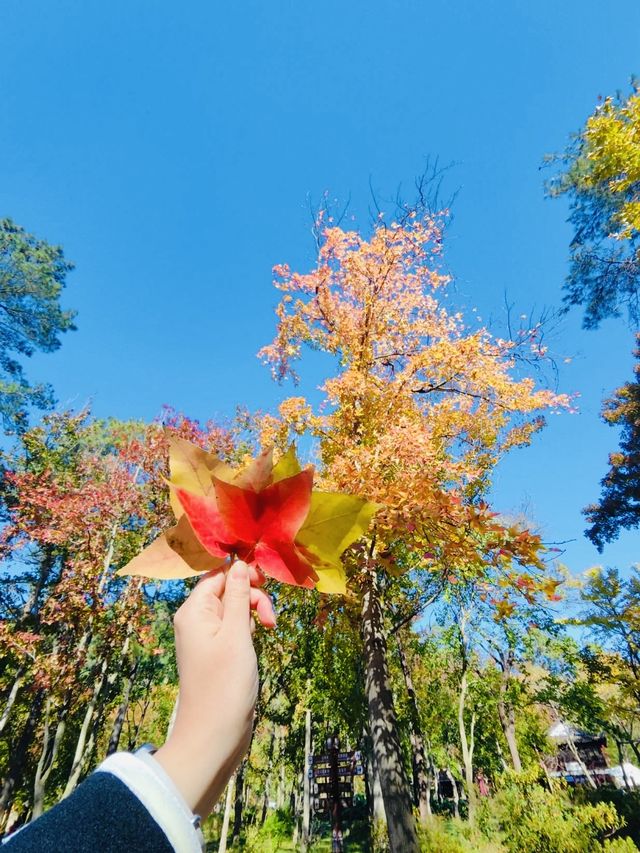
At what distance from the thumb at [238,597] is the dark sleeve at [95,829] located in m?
0.35

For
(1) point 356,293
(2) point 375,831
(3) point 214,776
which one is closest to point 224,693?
(3) point 214,776

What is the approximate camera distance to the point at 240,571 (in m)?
0.96

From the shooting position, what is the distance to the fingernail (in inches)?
37.5

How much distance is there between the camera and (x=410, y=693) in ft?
52.5

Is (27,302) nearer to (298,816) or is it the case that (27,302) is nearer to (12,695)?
(12,695)

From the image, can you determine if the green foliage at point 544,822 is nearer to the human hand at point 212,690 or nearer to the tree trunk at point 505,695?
the tree trunk at point 505,695

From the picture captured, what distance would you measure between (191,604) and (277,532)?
257 mm

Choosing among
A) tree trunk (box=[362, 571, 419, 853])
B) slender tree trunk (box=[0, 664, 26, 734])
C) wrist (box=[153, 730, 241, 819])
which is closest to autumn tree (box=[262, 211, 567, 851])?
tree trunk (box=[362, 571, 419, 853])

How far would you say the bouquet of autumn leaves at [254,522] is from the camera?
40.5 inches

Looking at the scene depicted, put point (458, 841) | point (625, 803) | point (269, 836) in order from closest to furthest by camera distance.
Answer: point (458, 841) → point (625, 803) → point (269, 836)

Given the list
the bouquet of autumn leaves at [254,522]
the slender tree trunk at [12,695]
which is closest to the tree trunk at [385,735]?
the bouquet of autumn leaves at [254,522]

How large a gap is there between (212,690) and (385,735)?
22.1 feet

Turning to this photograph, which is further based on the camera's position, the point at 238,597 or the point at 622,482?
the point at 622,482

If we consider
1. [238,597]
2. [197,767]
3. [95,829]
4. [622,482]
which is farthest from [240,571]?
[622,482]
